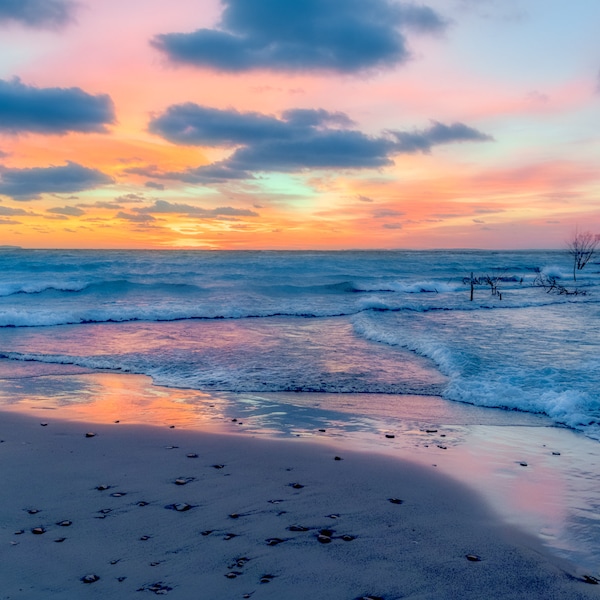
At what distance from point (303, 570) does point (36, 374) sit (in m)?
9.27

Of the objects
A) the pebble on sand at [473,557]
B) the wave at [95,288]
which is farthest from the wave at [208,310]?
the pebble on sand at [473,557]

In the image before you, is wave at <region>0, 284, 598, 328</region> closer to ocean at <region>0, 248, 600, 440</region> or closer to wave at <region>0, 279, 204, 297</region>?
ocean at <region>0, 248, 600, 440</region>

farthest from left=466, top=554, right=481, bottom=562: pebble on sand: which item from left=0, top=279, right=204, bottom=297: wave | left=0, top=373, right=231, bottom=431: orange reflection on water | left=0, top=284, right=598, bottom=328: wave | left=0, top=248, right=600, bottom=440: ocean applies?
left=0, top=279, right=204, bottom=297: wave

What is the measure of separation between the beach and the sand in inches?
0.5

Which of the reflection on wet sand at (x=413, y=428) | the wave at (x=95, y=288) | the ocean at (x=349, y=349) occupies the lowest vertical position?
the reflection on wet sand at (x=413, y=428)

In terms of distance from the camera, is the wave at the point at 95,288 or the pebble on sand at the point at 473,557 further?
the wave at the point at 95,288

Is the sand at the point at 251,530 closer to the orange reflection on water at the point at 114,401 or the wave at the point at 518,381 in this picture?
the orange reflection on water at the point at 114,401

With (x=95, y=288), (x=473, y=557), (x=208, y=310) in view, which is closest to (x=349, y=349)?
(x=473, y=557)

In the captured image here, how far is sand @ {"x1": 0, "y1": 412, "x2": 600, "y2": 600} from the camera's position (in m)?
3.65

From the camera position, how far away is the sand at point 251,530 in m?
3.65

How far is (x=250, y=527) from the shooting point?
4.46 metres

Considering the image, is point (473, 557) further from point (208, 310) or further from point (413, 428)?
point (208, 310)

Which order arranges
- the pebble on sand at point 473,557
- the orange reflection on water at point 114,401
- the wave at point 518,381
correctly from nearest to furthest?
the pebble on sand at point 473,557 → the orange reflection on water at point 114,401 → the wave at point 518,381

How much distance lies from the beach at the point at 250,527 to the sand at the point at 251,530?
0.01 meters
